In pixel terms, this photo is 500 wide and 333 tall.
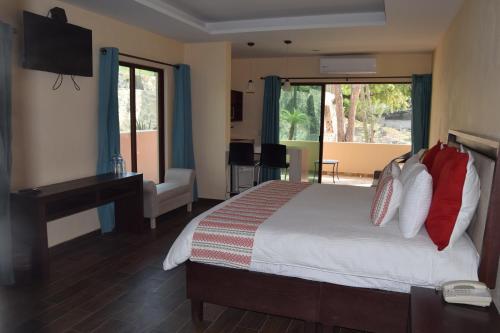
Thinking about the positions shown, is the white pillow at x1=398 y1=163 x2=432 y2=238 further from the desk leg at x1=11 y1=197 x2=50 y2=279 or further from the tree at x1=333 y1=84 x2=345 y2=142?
the tree at x1=333 y1=84 x2=345 y2=142

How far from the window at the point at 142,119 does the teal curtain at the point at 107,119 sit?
494mm

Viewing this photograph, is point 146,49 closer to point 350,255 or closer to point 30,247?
point 30,247

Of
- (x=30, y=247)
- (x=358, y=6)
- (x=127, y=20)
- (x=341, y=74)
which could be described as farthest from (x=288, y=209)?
(x=341, y=74)

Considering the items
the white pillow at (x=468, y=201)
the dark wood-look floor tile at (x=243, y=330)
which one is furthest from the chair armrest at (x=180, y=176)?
the white pillow at (x=468, y=201)

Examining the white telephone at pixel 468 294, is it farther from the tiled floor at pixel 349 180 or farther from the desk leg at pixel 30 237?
the tiled floor at pixel 349 180

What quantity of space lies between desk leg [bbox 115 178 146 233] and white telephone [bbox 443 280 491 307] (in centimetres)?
342

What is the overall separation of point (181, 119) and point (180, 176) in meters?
0.90

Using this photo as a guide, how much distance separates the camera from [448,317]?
1682 mm

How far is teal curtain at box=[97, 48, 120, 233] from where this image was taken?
14.3 ft

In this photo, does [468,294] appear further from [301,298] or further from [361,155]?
[361,155]

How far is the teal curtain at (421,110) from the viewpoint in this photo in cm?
645

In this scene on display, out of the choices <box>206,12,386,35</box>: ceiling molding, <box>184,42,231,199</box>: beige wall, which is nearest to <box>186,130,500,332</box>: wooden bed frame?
<box>206,12,386,35</box>: ceiling molding

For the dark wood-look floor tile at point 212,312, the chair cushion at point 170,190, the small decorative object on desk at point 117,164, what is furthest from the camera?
the chair cushion at point 170,190

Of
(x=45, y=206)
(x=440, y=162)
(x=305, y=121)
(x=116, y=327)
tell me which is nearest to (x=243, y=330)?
(x=116, y=327)
